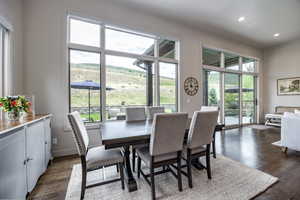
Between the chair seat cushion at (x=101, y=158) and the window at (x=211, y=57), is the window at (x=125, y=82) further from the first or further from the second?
the window at (x=211, y=57)

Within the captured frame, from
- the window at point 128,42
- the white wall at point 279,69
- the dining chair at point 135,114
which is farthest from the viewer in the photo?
the white wall at point 279,69

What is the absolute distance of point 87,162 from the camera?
1615 millimetres

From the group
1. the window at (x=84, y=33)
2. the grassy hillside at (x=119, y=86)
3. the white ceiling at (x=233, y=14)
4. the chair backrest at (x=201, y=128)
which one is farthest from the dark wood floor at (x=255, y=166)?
the white ceiling at (x=233, y=14)

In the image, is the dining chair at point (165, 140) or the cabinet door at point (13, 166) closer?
the cabinet door at point (13, 166)

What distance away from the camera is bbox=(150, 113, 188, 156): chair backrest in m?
1.49

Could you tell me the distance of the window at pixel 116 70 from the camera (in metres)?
3.08

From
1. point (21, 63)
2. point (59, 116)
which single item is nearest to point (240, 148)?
point (59, 116)

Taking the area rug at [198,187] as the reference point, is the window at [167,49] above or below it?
above

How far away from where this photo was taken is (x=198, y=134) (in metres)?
1.81

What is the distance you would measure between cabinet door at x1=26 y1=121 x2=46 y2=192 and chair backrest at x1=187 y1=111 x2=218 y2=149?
6.45ft

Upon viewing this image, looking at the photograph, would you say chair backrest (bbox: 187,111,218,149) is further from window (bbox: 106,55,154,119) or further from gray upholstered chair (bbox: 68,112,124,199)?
window (bbox: 106,55,154,119)

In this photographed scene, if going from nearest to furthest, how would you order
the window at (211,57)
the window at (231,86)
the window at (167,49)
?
the window at (167,49)
the window at (211,57)
the window at (231,86)

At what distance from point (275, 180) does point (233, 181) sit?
619 mm

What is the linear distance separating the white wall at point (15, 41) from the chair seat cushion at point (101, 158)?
177cm
